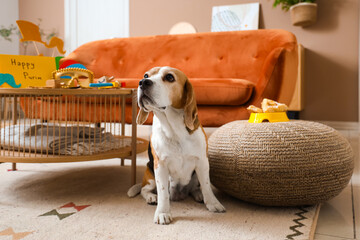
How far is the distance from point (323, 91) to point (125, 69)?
238 cm

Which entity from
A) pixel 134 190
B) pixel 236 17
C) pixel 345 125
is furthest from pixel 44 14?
pixel 134 190

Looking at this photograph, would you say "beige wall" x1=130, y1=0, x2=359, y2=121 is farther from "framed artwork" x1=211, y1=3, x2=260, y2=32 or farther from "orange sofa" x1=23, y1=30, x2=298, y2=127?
"orange sofa" x1=23, y1=30, x2=298, y2=127

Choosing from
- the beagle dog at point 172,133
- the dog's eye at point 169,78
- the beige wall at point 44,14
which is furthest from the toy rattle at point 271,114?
the beige wall at point 44,14

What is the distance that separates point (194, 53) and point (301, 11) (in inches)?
64.1

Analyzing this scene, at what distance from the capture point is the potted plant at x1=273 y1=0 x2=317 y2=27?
3.58 meters

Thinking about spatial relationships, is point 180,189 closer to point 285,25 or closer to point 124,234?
point 124,234

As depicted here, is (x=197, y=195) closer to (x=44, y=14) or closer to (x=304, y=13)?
(x=304, y=13)

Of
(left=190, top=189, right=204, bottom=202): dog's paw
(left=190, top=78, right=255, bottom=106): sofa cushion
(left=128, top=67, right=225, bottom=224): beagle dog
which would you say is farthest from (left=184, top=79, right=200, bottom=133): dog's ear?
(left=190, top=78, right=255, bottom=106): sofa cushion

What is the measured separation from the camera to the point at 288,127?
3.87 ft

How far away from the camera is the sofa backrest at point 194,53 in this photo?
2.49m

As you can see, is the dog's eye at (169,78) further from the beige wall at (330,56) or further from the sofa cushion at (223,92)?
the beige wall at (330,56)

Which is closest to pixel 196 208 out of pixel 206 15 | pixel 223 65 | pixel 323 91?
pixel 223 65

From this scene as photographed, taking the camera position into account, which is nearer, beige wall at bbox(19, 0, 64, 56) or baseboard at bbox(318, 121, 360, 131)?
baseboard at bbox(318, 121, 360, 131)

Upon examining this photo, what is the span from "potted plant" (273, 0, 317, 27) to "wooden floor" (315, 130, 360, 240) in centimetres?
264
